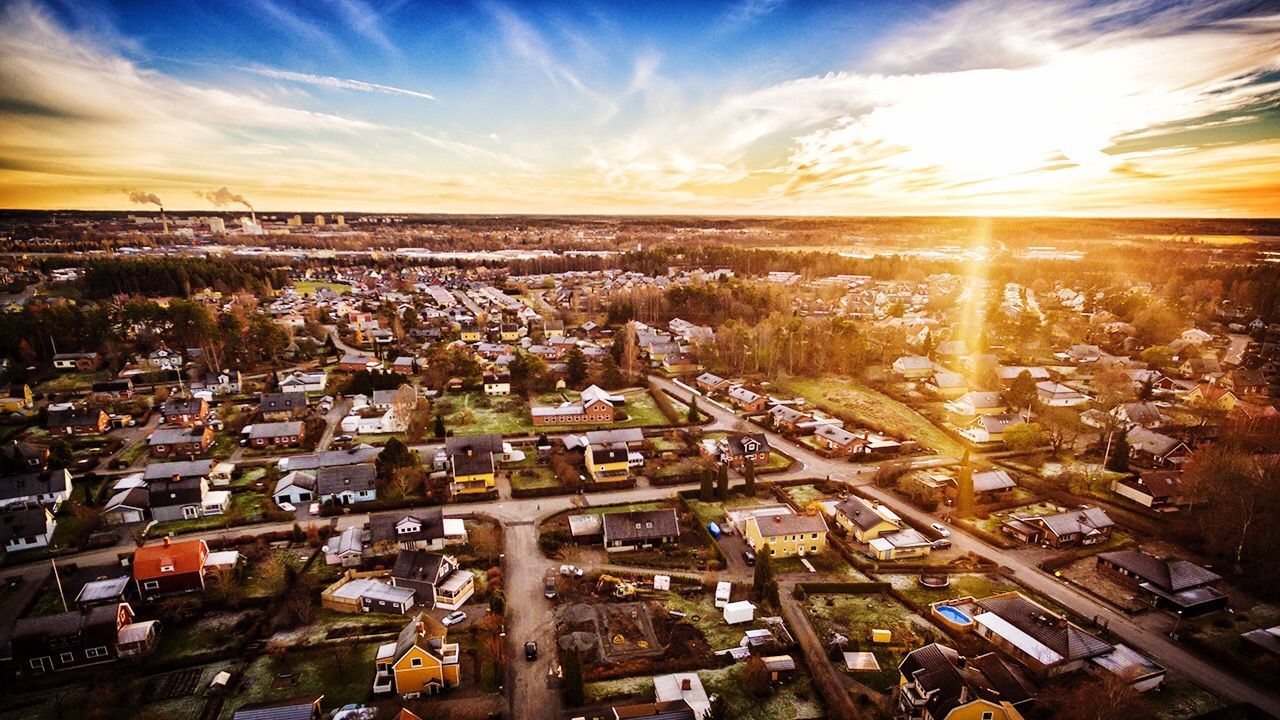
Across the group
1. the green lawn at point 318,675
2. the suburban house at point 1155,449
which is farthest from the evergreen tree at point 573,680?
the suburban house at point 1155,449

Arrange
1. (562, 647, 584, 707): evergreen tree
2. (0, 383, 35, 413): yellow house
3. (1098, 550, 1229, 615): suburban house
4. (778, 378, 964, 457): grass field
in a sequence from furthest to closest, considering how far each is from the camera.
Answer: (0, 383, 35, 413): yellow house, (778, 378, 964, 457): grass field, (1098, 550, 1229, 615): suburban house, (562, 647, 584, 707): evergreen tree

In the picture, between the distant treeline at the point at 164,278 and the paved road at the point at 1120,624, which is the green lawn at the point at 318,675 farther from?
the distant treeline at the point at 164,278

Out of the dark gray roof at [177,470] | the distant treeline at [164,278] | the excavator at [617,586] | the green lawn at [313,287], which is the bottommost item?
the excavator at [617,586]

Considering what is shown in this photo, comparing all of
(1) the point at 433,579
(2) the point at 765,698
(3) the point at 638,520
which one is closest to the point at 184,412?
(1) the point at 433,579

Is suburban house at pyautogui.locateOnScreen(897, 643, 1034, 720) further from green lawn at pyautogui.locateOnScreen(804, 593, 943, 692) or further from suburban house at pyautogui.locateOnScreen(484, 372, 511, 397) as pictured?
suburban house at pyautogui.locateOnScreen(484, 372, 511, 397)

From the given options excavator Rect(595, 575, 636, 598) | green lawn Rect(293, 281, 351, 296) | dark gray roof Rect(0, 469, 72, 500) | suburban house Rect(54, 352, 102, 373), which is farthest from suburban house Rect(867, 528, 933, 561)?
green lawn Rect(293, 281, 351, 296)

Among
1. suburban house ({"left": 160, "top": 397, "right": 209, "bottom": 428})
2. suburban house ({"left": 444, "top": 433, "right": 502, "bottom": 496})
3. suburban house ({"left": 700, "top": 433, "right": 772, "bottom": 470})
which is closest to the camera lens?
suburban house ({"left": 444, "top": 433, "right": 502, "bottom": 496})

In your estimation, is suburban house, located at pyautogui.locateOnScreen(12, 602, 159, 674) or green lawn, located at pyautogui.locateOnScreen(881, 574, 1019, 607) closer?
suburban house, located at pyautogui.locateOnScreen(12, 602, 159, 674)

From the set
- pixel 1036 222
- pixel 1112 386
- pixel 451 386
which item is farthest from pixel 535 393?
pixel 1036 222
